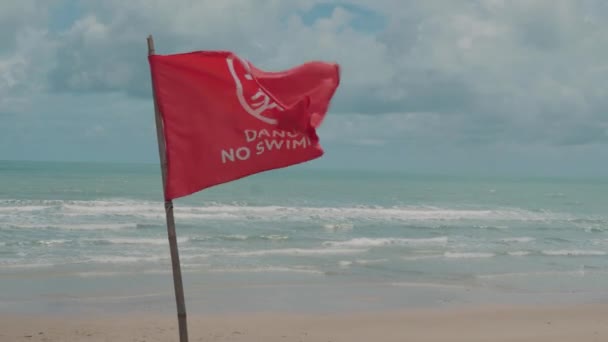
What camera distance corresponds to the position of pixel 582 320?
465 inches

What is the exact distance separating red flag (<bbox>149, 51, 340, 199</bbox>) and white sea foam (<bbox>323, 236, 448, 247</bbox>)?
16053mm

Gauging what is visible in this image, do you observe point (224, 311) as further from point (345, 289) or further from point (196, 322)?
point (345, 289)

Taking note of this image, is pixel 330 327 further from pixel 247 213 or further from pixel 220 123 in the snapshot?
pixel 247 213

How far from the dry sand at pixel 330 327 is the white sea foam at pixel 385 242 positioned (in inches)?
359

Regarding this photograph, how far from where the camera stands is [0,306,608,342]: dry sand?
1013cm

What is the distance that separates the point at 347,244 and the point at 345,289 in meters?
7.38

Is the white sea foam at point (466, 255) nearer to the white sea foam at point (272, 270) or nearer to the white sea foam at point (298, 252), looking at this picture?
the white sea foam at point (298, 252)

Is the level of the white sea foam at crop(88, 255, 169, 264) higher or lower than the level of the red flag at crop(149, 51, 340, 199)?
lower

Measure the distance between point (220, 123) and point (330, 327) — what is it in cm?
644

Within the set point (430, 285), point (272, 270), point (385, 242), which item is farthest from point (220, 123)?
point (385, 242)

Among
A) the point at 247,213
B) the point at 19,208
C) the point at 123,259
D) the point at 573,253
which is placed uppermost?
the point at 19,208

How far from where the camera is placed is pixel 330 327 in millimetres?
10906

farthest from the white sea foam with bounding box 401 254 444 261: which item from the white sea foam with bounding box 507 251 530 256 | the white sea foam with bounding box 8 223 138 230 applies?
the white sea foam with bounding box 8 223 138 230

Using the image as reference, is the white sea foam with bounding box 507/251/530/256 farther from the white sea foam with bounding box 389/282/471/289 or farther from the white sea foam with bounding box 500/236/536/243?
the white sea foam with bounding box 389/282/471/289
